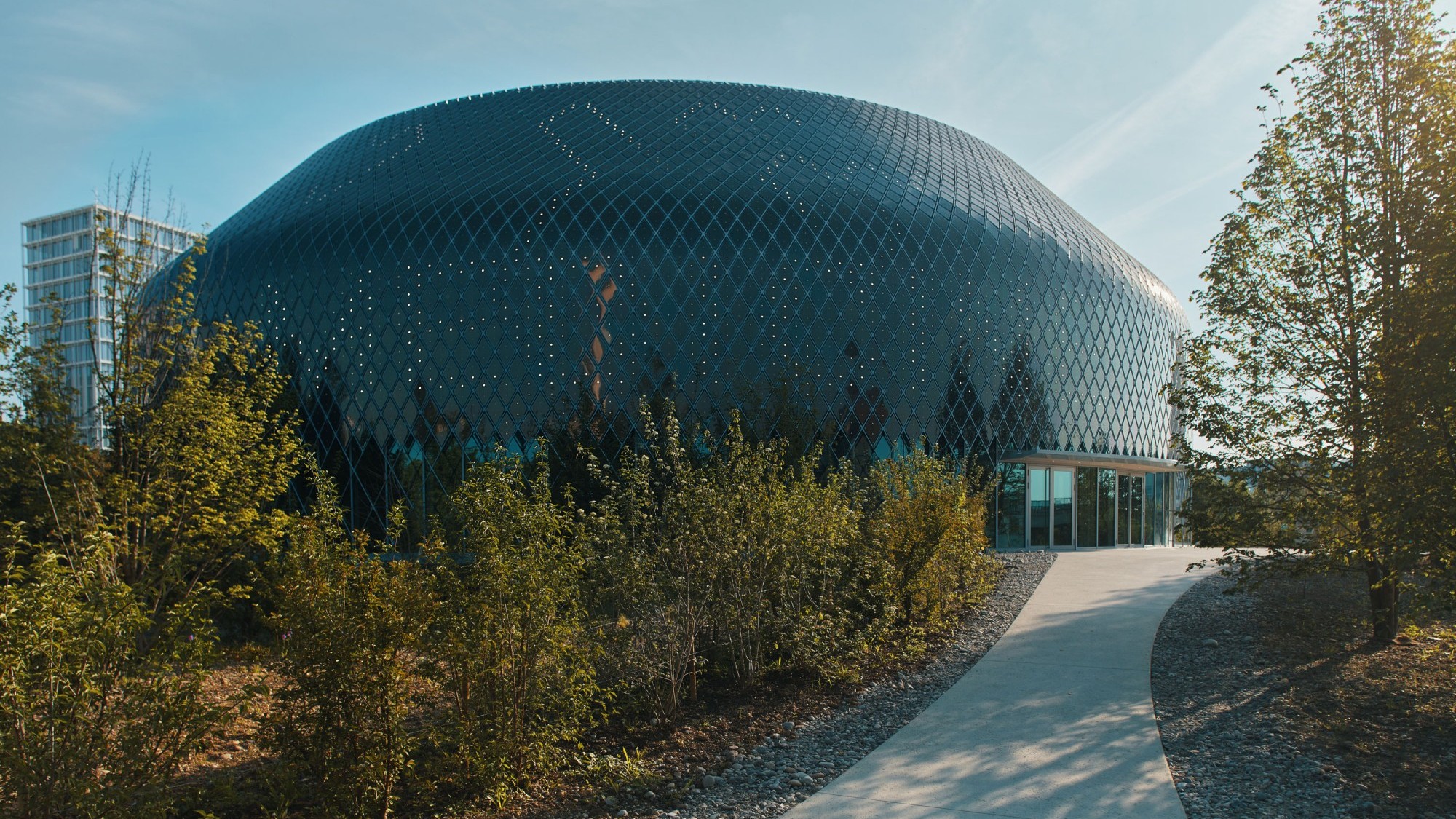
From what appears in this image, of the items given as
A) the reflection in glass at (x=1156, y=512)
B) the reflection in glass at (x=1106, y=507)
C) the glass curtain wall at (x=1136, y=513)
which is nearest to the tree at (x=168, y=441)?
the reflection in glass at (x=1106, y=507)

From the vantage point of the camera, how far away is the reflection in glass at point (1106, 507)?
34.4m

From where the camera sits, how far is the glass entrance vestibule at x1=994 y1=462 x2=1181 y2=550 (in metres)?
32.0

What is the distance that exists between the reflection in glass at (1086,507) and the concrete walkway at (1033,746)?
22.3 m

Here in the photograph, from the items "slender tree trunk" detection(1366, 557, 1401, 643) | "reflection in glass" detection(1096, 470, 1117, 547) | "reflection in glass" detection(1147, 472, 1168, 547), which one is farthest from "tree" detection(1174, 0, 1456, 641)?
"reflection in glass" detection(1147, 472, 1168, 547)

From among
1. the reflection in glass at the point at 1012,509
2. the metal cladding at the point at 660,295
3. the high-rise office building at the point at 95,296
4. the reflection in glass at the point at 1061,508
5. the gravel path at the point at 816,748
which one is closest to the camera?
the gravel path at the point at 816,748

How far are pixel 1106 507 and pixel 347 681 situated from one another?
34.3 metres

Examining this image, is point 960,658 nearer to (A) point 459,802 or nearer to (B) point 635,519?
(B) point 635,519

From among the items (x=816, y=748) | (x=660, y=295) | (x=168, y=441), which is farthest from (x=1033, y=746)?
(x=660, y=295)

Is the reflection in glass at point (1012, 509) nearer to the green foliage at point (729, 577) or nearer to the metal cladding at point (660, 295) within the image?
the metal cladding at point (660, 295)

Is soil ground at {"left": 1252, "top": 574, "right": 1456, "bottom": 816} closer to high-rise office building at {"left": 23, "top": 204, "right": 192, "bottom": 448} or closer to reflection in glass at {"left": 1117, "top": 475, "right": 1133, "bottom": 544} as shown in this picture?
high-rise office building at {"left": 23, "top": 204, "right": 192, "bottom": 448}

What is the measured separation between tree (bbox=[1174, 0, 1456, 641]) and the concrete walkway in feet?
9.12

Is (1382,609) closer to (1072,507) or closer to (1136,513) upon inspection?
(1072,507)

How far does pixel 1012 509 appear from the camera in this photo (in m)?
32.0

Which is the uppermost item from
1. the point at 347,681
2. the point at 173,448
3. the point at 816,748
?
the point at 173,448
